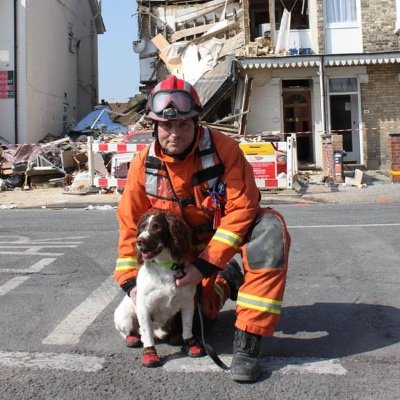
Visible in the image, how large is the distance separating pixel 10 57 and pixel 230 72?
26.9ft

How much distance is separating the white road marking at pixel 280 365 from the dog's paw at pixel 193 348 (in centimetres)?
3

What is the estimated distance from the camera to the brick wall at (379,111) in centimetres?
1870

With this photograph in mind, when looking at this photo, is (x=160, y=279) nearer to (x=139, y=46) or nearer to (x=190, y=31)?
(x=190, y=31)

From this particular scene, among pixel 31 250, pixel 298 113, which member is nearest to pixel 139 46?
pixel 298 113

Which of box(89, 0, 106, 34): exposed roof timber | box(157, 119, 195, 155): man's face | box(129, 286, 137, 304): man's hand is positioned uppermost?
box(89, 0, 106, 34): exposed roof timber

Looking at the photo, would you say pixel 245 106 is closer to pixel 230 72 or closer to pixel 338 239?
pixel 230 72

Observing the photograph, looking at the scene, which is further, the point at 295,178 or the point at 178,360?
the point at 295,178

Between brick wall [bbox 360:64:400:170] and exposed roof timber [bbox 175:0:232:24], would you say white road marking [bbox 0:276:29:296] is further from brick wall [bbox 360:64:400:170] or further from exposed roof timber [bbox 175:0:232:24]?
exposed roof timber [bbox 175:0:232:24]

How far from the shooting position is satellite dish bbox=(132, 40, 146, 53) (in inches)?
1033

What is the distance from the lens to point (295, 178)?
1415 centimetres

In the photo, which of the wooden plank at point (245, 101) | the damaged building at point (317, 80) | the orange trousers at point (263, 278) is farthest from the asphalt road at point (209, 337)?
the damaged building at point (317, 80)

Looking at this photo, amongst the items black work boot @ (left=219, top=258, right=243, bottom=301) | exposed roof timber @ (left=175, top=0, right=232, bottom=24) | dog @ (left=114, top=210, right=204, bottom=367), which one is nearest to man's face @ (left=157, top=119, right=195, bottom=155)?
dog @ (left=114, top=210, right=204, bottom=367)

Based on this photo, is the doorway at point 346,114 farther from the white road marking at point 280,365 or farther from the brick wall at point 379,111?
the white road marking at point 280,365

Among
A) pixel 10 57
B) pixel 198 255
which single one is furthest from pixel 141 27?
pixel 198 255
